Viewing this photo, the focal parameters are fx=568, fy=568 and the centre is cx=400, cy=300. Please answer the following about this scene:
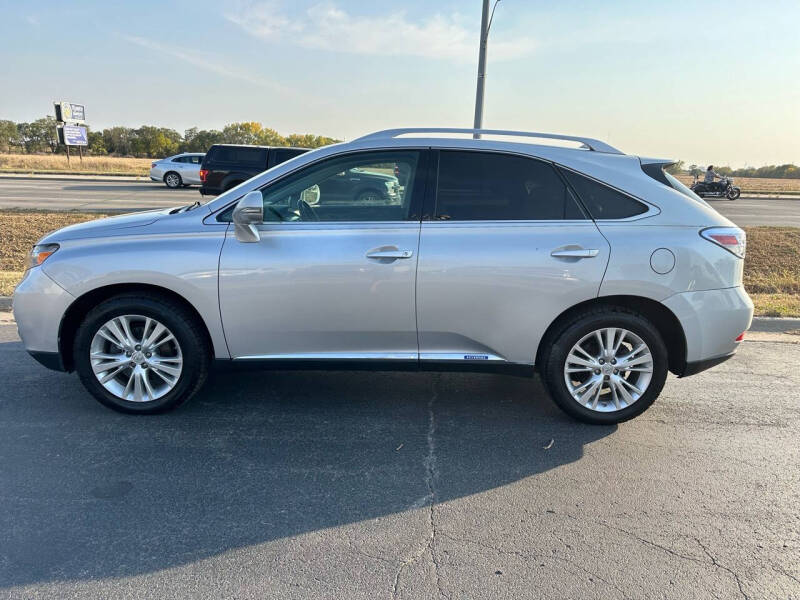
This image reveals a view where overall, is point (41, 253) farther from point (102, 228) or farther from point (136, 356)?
point (136, 356)

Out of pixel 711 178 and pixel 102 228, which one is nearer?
pixel 102 228

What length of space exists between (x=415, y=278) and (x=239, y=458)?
59.9 inches

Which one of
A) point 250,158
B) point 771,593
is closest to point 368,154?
point 771,593

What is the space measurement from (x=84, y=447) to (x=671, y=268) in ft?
12.5

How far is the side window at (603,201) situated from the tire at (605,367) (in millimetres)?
622

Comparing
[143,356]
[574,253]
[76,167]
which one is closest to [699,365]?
[574,253]

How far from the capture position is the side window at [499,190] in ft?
12.3

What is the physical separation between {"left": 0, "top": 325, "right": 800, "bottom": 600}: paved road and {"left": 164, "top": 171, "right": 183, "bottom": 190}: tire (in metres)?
22.5

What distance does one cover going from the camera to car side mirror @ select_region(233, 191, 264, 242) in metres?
3.50

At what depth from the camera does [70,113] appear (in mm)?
46719

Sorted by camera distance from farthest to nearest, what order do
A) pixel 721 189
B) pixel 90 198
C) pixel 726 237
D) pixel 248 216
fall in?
pixel 721 189
pixel 90 198
pixel 726 237
pixel 248 216

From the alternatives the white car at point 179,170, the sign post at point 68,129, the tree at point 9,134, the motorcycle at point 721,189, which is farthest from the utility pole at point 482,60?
the tree at point 9,134

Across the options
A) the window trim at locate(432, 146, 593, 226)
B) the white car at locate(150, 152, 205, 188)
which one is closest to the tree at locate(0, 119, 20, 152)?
the white car at locate(150, 152, 205, 188)

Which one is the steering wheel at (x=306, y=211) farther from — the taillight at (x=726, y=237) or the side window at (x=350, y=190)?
the taillight at (x=726, y=237)
